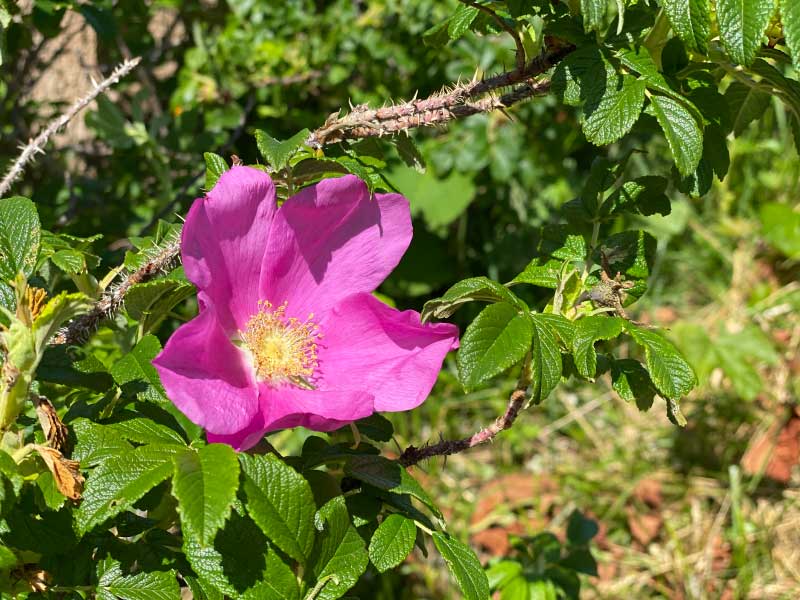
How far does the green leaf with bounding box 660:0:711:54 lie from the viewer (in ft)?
3.19

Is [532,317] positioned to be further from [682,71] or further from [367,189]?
[682,71]

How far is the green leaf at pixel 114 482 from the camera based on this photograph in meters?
0.87

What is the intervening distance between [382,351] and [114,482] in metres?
0.36

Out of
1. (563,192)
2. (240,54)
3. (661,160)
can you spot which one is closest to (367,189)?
(240,54)

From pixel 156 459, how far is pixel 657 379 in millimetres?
532

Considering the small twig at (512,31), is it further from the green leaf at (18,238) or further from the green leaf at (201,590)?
the green leaf at (201,590)

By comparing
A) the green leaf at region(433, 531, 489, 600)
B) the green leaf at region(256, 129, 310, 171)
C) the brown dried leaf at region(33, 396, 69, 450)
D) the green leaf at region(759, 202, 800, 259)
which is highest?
the green leaf at region(256, 129, 310, 171)

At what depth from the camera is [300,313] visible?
118 cm

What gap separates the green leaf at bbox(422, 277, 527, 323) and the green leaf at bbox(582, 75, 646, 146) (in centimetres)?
20

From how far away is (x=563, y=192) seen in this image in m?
3.12

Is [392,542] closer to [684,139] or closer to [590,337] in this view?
[590,337]

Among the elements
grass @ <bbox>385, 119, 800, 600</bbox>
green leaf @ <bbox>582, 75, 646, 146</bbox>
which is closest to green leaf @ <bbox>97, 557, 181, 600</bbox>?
green leaf @ <bbox>582, 75, 646, 146</bbox>

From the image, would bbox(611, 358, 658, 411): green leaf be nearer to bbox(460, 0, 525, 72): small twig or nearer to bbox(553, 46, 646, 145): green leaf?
bbox(553, 46, 646, 145): green leaf

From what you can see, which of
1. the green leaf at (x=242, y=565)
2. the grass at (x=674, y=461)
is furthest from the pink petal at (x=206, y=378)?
the grass at (x=674, y=461)
